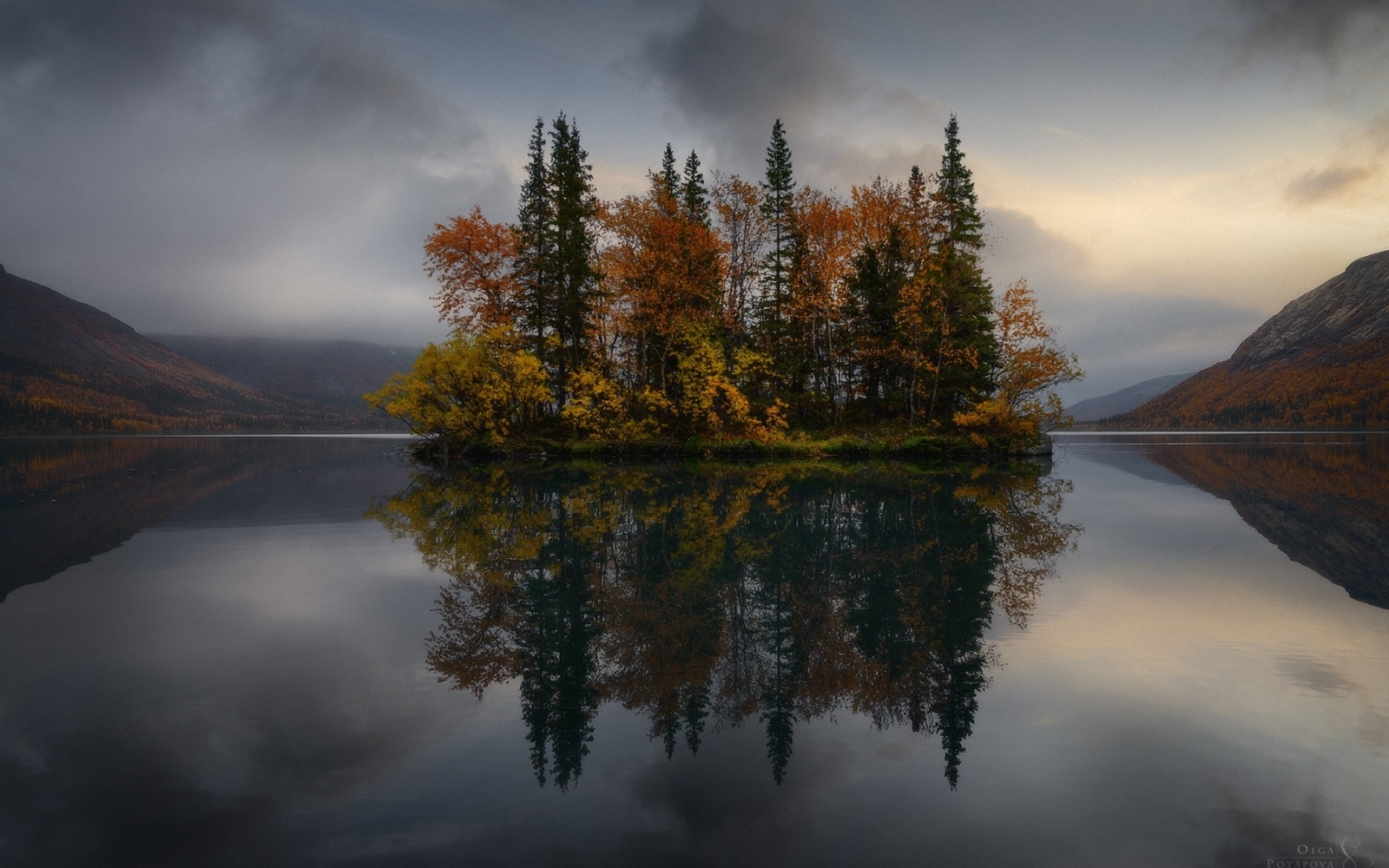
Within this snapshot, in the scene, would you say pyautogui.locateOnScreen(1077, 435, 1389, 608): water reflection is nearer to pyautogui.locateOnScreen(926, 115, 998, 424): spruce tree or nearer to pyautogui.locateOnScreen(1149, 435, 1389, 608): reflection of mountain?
pyautogui.locateOnScreen(1149, 435, 1389, 608): reflection of mountain

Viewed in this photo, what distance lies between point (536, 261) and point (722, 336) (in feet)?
39.3

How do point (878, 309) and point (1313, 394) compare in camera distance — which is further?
point (1313, 394)

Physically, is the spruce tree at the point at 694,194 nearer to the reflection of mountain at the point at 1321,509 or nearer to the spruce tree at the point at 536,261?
the spruce tree at the point at 536,261

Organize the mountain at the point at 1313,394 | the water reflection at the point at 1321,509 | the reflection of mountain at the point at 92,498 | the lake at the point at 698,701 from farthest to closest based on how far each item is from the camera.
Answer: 1. the mountain at the point at 1313,394
2. the reflection of mountain at the point at 92,498
3. the water reflection at the point at 1321,509
4. the lake at the point at 698,701

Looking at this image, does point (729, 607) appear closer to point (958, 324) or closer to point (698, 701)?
point (698, 701)

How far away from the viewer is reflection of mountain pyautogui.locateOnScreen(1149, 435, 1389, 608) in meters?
10.1

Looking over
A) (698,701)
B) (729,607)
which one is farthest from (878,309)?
(698,701)

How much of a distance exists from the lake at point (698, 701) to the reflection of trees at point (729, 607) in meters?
0.05

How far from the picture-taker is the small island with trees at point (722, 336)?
37906 mm

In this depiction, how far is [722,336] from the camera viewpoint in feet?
135

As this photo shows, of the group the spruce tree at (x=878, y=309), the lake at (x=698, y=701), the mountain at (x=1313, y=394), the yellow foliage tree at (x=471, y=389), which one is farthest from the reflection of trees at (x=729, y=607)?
the mountain at (x=1313, y=394)

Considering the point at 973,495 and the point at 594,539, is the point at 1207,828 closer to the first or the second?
the point at 594,539

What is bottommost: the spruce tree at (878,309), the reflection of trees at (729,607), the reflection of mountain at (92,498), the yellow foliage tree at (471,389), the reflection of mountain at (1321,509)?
the reflection of mountain at (92,498)

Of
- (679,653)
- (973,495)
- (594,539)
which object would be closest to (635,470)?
(973,495)
